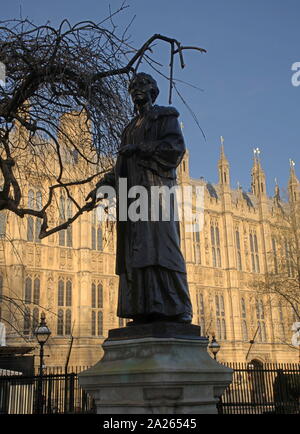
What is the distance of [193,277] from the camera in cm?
3092

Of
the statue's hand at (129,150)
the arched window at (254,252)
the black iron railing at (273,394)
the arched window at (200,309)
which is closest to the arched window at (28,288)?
the arched window at (200,309)

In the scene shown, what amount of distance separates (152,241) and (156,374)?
0.98 meters

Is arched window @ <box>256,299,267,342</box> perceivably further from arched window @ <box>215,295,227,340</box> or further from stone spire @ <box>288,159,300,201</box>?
stone spire @ <box>288,159,300,201</box>

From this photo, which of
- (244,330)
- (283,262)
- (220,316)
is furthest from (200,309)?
(283,262)

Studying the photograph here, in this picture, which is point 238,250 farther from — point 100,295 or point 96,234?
point 100,295

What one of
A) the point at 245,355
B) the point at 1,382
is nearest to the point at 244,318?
the point at 245,355

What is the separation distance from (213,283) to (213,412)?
97.0ft

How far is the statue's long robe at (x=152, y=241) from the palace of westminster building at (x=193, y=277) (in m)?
15.7

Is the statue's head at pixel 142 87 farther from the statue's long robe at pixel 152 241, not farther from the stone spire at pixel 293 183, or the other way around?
the stone spire at pixel 293 183

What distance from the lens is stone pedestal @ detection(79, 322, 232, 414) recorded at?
117 inches

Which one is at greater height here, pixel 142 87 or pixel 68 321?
pixel 142 87

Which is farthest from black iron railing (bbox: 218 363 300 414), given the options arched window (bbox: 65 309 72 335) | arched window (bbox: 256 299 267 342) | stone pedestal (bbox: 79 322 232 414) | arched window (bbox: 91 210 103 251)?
arched window (bbox: 256 299 267 342)

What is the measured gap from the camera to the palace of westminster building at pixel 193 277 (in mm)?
23709
